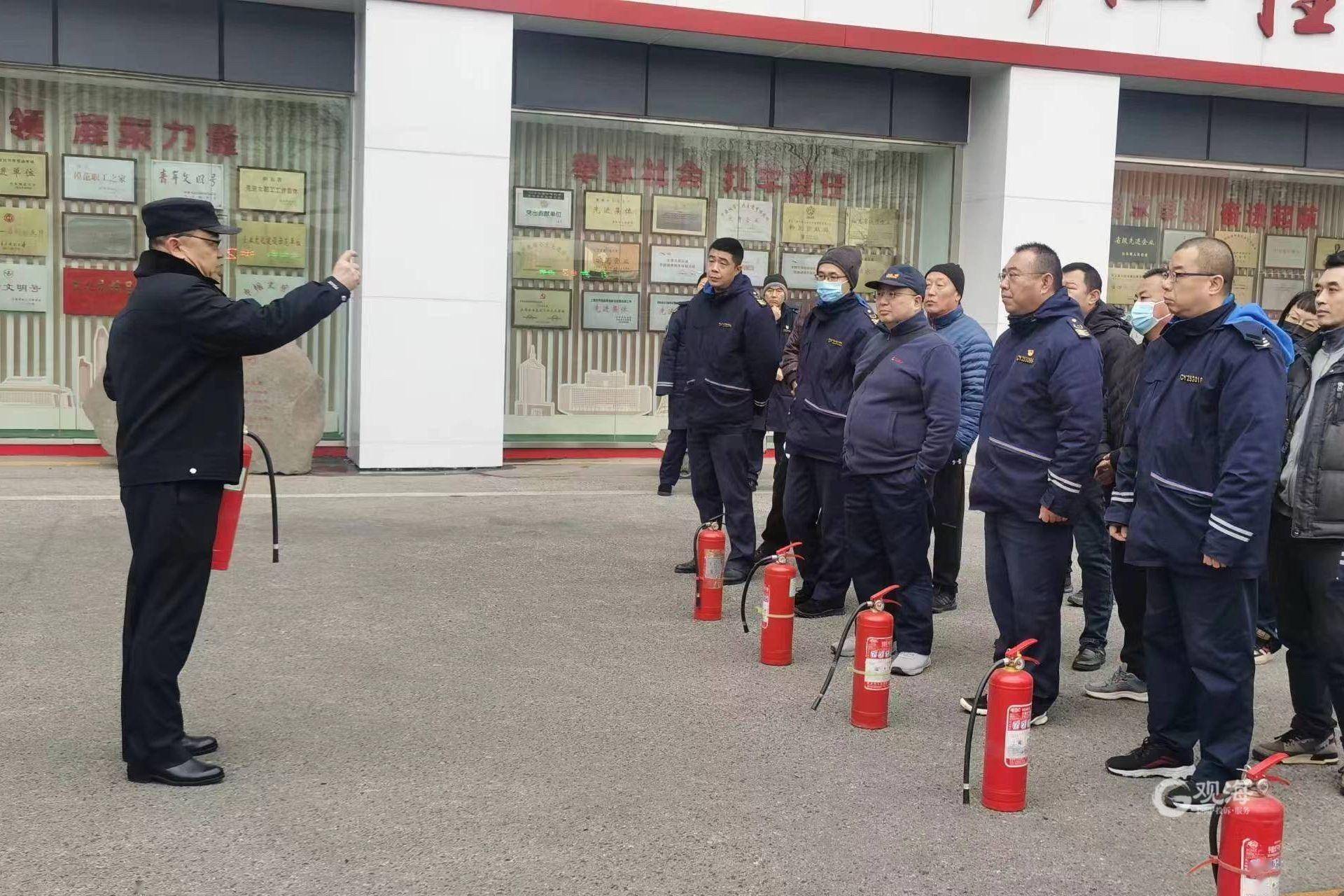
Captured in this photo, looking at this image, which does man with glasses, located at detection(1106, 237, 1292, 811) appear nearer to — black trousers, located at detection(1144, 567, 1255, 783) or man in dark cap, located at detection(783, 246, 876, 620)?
black trousers, located at detection(1144, 567, 1255, 783)

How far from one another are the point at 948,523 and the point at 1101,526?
1250mm

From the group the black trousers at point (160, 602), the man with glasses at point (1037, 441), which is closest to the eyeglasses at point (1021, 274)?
the man with glasses at point (1037, 441)

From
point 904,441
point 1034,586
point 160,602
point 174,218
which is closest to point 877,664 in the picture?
point 1034,586

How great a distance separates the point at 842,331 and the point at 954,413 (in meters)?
1.25

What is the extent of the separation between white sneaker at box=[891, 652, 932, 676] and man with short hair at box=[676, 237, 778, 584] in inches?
69.1

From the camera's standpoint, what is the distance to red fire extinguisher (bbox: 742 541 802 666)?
21.7 ft

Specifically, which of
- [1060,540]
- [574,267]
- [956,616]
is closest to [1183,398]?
[1060,540]

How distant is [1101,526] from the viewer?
7.25m

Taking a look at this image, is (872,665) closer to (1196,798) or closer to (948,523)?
(1196,798)

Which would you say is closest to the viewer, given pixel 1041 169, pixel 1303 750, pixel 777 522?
pixel 1303 750

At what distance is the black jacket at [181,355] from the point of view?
4.71 metres

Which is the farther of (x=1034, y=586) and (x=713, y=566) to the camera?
(x=713, y=566)

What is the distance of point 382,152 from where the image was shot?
41.1ft

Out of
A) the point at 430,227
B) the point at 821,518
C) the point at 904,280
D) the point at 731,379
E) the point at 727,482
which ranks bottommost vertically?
the point at 821,518
